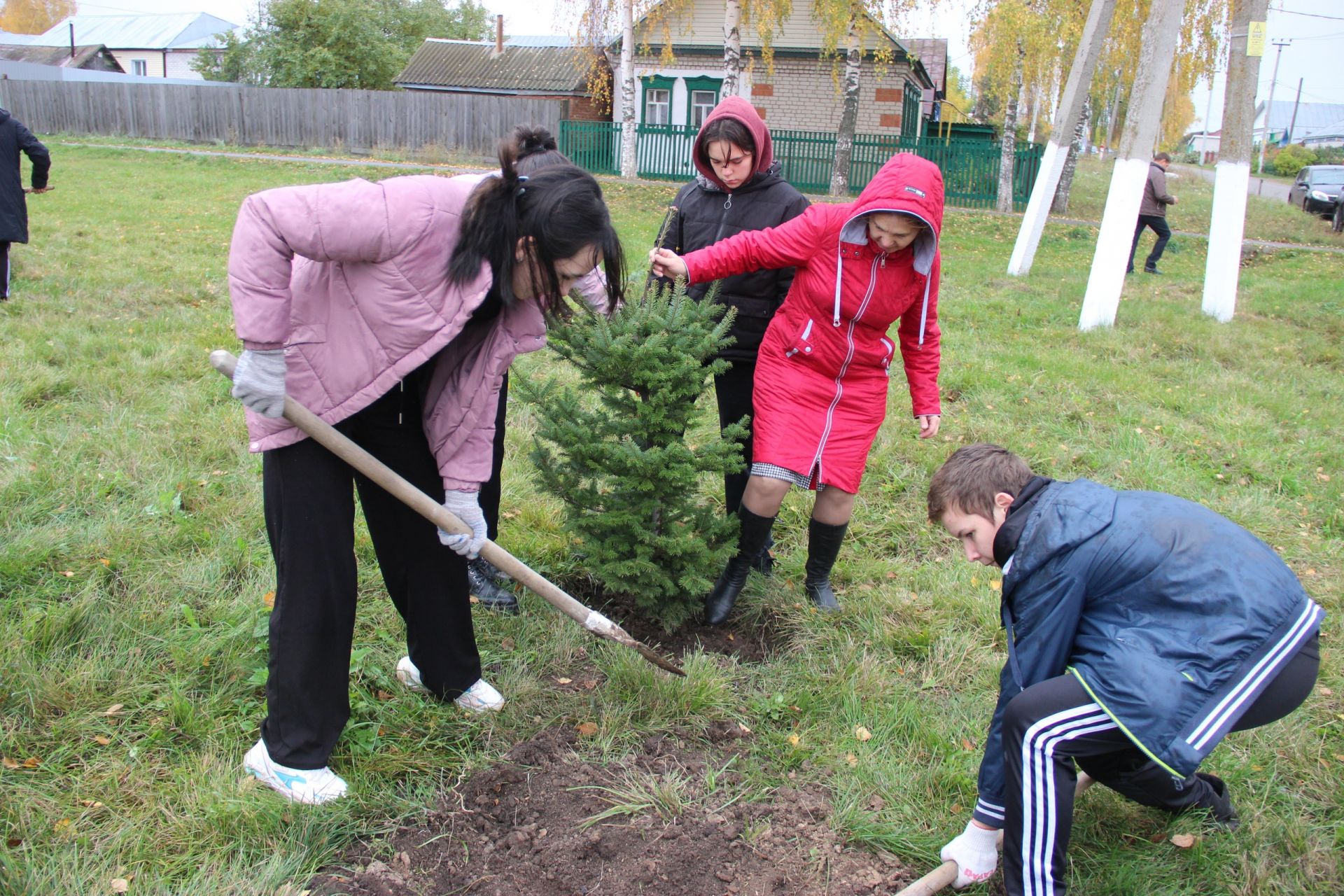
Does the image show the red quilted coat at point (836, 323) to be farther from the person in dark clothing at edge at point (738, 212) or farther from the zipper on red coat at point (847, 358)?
the person in dark clothing at edge at point (738, 212)

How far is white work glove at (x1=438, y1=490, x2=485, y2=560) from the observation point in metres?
2.63

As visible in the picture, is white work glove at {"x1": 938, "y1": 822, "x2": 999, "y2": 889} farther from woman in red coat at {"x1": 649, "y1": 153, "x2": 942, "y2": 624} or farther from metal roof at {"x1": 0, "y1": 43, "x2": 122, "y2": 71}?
metal roof at {"x1": 0, "y1": 43, "x2": 122, "y2": 71}

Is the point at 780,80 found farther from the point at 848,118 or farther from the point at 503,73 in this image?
the point at 503,73

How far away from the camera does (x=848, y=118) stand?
64.0 feet

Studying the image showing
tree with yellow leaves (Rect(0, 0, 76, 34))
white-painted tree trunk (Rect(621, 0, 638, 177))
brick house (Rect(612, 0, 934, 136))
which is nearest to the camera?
white-painted tree trunk (Rect(621, 0, 638, 177))

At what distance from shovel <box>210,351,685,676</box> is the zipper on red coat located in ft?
3.21

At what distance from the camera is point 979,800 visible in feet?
8.02

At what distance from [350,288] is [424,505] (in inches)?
24.2

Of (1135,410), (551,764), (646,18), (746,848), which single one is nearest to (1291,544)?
(1135,410)

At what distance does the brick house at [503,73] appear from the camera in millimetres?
30453

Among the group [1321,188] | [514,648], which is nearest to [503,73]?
[1321,188]

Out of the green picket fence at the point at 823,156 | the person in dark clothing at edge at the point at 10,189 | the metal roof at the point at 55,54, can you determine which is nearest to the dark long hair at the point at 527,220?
the person in dark clothing at edge at the point at 10,189

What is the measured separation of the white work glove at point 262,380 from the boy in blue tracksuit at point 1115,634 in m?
1.66

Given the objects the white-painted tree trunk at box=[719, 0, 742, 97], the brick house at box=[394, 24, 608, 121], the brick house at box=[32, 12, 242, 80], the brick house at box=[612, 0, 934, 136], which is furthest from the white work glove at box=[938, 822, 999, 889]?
the brick house at box=[32, 12, 242, 80]
